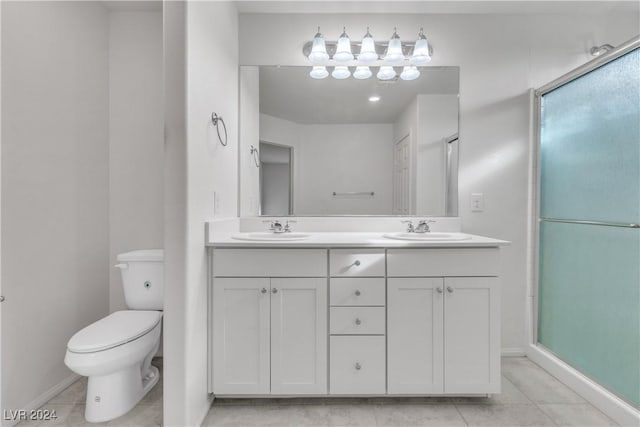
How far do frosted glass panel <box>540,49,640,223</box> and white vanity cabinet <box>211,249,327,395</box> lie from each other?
58.0 inches

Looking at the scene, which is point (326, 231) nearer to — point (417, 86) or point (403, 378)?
point (403, 378)

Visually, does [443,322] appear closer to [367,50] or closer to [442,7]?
[367,50]

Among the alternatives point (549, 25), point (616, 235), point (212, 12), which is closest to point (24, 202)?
point (212, 12)

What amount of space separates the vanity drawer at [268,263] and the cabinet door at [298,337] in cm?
5

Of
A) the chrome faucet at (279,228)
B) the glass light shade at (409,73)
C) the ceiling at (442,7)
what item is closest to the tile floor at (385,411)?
the chrome faucet at (279,228)

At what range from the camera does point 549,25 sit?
226 cm

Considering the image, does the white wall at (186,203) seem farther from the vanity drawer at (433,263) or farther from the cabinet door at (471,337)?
the cabinet door at (471,337)

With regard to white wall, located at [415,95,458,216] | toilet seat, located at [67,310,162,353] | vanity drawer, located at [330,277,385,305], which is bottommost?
toilet seat, located at [67,310,162,353]

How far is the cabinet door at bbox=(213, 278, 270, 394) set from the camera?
5.47 ft

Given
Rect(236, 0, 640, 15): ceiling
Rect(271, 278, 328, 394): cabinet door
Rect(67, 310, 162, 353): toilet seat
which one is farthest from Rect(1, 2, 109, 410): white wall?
Rect(271, 278, 328, 394): cabinet door

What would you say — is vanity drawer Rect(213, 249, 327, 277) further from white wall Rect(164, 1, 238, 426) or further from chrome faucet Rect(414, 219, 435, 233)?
chrome faucet Rect(414, 219, 435, 233)

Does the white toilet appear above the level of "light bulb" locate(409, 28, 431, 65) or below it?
below

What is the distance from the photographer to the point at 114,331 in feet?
5.28

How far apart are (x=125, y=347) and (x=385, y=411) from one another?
130 cm
